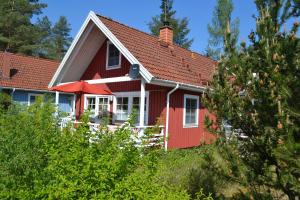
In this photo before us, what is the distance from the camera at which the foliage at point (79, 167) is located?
345 cm

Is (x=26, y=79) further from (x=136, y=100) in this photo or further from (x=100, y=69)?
(x=136, y=100)

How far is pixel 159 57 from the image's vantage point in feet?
44.8

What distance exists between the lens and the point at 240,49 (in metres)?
4.57

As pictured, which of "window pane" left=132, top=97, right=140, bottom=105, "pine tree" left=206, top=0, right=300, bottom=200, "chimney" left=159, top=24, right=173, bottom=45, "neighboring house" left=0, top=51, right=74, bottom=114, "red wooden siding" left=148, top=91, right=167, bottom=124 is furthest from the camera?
"neighboring house" left=0, top=51, right=74, bottom=114

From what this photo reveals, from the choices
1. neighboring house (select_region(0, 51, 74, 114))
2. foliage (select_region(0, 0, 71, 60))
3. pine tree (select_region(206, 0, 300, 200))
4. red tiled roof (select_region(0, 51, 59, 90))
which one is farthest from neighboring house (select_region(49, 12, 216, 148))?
foliage (select_region(0, 0, 71, 60))

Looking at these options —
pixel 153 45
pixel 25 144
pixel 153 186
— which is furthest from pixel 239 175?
pixel 153 45

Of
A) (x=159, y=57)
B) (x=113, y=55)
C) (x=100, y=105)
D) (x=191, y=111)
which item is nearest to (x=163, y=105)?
(x=191, y=111)

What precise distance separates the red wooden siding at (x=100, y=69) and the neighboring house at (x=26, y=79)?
4.18 metres

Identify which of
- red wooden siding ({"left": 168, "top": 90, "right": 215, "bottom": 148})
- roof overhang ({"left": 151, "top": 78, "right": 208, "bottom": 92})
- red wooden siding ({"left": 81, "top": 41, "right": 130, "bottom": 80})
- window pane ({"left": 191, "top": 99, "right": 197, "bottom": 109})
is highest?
red wooden siding ({"left": 81, "top": 41, "right": 130, "bottom": 80})

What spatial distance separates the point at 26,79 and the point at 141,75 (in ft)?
42.7

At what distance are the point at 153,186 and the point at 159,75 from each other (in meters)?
8.29

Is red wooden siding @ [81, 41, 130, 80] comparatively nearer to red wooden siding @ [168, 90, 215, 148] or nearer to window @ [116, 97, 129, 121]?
window @ [116, 97, 129, 121]

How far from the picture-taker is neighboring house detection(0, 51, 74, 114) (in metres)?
20.3

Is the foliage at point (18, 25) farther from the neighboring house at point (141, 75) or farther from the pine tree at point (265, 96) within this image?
the pine tree at point (265, 96)
